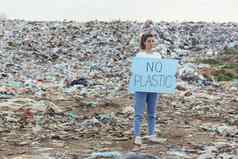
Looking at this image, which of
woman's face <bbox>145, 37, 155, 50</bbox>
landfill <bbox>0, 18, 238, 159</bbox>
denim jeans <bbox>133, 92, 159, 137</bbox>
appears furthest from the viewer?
landfill <bbox>0, 18, 238, 159</bbox>

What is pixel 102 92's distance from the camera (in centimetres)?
1261

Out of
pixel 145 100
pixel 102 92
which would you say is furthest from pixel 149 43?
pixel 102 92

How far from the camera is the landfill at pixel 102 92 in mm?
7641

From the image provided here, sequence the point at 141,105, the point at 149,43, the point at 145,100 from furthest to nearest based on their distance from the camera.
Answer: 1. the point at 145,100
2. the point at 141,105
3. the point at 149,43

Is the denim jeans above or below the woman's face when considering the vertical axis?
below

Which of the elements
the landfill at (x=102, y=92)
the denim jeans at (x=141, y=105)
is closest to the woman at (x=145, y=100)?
the denim jeans at (x=141, y=105)

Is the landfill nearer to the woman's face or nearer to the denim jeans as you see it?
the denim jeans

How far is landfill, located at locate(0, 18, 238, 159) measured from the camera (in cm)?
764

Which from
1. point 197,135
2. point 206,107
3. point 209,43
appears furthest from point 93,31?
point 197,135

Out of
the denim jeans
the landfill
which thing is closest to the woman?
the denim jeans

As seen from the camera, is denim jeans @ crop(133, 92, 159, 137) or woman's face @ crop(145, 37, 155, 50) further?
denim jeans @ crop(133, 92, 159, 137)

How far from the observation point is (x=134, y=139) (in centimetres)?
766

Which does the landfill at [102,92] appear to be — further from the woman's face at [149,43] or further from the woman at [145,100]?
A: the woman's face at [149,43]

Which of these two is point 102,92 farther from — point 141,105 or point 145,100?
point 141,105
